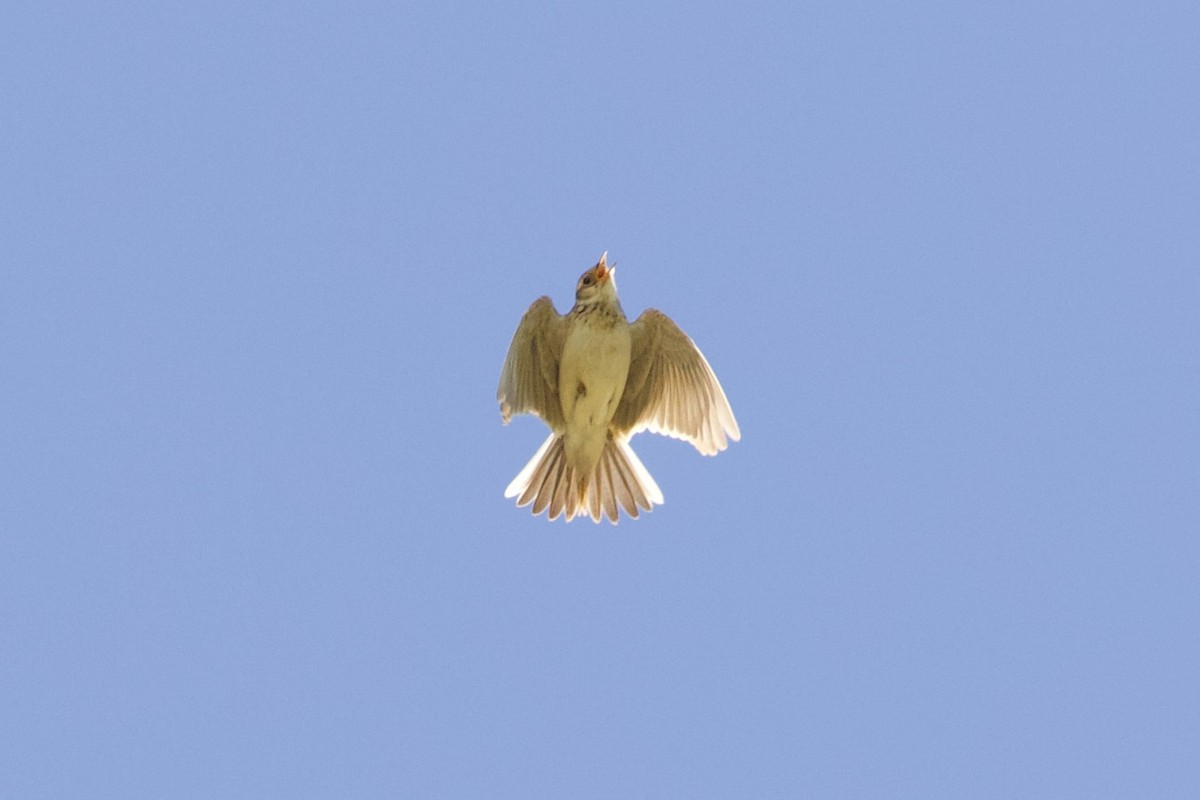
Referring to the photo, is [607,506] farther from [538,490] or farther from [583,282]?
[583,282]

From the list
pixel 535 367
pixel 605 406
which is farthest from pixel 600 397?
pixel 535 367

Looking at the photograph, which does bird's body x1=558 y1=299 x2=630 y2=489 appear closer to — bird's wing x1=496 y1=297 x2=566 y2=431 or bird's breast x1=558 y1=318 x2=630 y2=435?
bird's breast x1=558 y1=318 x2=630 y2=435

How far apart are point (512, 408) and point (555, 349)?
65 cm

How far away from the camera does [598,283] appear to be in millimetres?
17969

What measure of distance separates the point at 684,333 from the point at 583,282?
93cm

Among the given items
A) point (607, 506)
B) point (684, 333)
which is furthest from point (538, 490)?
point (684, 333)

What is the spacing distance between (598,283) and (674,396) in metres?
1.30

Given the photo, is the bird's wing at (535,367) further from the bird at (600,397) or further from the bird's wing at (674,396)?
the bird's wing at (674,396)

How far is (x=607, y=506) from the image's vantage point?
18688 millimetres

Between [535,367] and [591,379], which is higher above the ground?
[535,367]

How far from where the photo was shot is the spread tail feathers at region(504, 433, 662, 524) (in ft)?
61.4

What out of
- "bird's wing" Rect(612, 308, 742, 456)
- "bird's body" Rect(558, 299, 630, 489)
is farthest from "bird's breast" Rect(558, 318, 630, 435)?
"bird's wing" Rect(612, 308, 742, 456)

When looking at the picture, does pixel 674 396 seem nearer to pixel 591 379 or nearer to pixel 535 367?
pixel 591 379

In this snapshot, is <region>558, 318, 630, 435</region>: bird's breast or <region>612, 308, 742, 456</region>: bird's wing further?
<region>612, 308, 742, 456</region>: bird's wing
